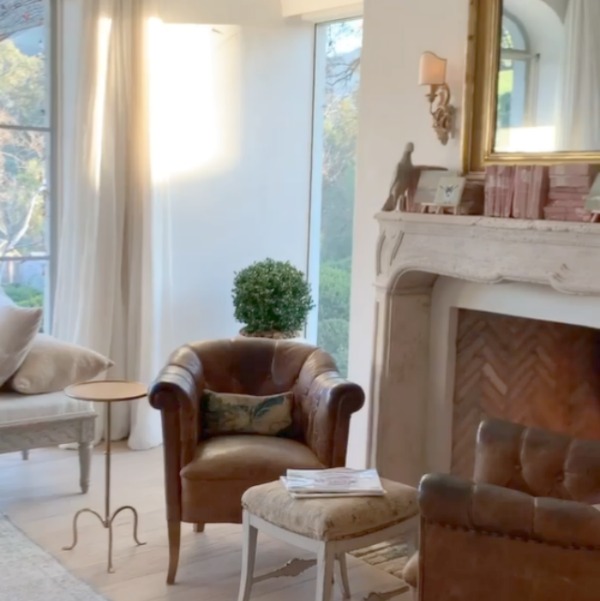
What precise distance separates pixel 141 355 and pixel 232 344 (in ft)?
4.15

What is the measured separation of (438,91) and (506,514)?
2.08 metres

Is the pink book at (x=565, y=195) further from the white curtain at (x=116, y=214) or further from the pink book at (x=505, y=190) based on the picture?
the white curtain at (x=116, y=214)

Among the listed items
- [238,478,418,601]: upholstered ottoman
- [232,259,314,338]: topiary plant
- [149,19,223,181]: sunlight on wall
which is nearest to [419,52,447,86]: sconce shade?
[232,259,314,338]: topiary plant

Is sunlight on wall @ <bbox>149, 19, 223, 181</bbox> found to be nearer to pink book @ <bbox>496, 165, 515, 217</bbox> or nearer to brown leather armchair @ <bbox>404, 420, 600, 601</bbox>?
pink book @ <bbox>496, 165, 515, 217</bbox>

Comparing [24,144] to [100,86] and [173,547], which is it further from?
[173,547]

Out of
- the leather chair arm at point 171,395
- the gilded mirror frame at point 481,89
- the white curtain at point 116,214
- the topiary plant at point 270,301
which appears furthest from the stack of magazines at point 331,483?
the white curtain at point 116,214

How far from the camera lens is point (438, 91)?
12.2 feet

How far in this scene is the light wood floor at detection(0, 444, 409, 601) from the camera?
333 centimetres

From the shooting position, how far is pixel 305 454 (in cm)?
343

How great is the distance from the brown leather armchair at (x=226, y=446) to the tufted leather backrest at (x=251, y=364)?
128 mm

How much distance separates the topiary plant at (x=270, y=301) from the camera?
4.79 m

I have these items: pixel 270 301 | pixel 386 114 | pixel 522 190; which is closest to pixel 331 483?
pixel 522 190

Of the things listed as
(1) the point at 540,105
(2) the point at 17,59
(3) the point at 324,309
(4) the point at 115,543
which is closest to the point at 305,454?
(4) the point at 115,543

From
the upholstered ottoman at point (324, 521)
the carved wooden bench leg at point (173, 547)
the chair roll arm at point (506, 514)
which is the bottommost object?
the carved wooden bench leg at point (173, 547)
